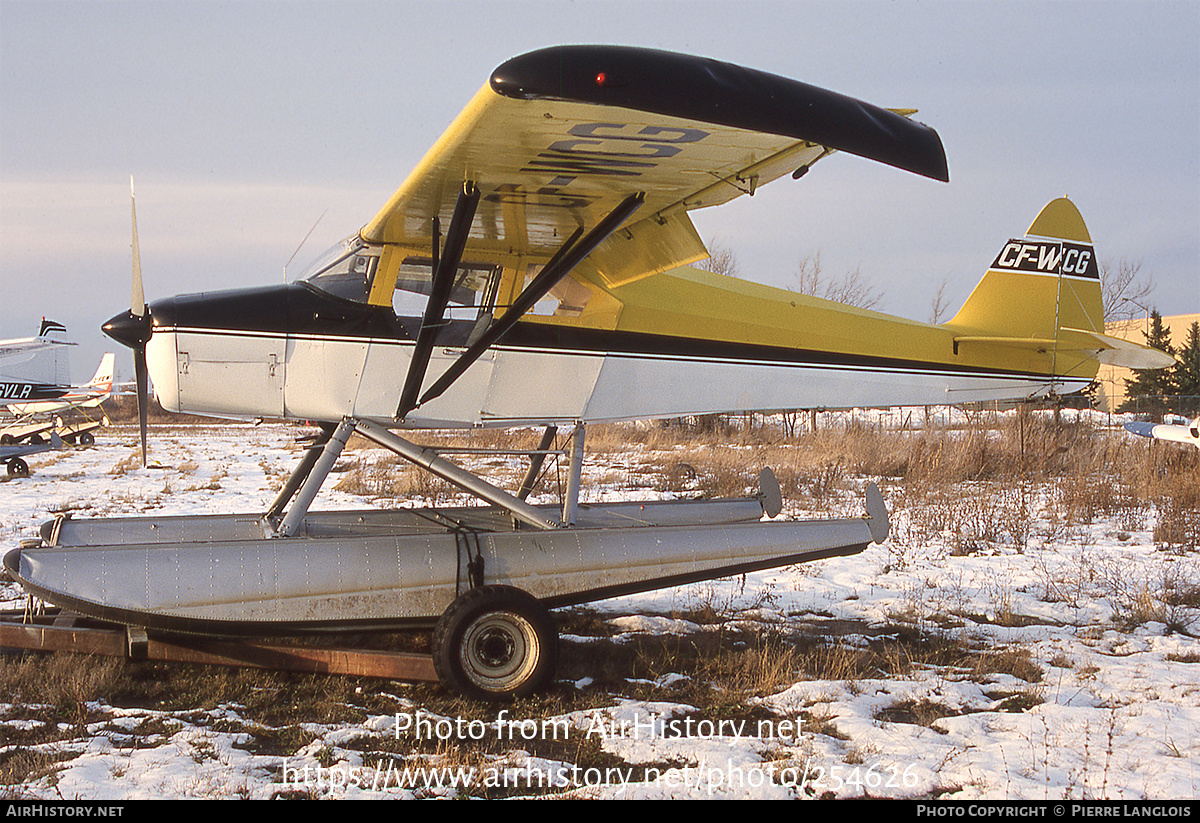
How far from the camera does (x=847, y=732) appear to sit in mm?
3916

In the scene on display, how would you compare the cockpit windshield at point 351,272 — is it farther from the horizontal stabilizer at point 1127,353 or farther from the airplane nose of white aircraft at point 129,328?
the horizontal stabilizer at point 1127,353

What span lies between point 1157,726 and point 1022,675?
83 centimetres

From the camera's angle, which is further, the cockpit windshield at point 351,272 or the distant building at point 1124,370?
the distant building at point 1124,370

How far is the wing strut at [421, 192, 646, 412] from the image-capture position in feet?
14.9

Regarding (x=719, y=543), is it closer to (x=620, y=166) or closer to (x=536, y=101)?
(x=620, y=166)

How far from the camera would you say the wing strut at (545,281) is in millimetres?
4535

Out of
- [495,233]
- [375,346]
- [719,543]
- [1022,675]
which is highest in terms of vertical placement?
[495,233]

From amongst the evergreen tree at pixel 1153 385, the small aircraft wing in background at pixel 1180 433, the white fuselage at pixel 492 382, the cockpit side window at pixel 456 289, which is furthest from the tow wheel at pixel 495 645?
the evergreen tree at pixel 1153 385

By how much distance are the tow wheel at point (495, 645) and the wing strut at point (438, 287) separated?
4.41ft

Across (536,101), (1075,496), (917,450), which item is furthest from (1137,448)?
(536,101)

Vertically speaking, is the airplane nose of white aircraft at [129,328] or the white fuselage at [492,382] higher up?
the airplane nose of white aircraft at [129,328]

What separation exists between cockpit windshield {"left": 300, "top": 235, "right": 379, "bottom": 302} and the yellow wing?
0.13 meters

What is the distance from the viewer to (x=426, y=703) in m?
4.38

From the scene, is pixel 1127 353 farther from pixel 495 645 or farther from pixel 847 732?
pixel 495 645
